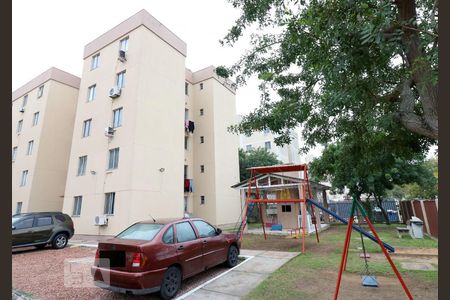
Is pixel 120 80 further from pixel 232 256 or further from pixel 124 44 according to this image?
pixel 232 256

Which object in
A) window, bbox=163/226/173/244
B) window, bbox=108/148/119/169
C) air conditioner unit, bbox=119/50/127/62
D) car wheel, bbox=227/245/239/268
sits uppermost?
air conditioner unit, bbox=119/50/127/62

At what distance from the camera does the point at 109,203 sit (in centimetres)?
1529

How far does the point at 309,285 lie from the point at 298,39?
18.2ft

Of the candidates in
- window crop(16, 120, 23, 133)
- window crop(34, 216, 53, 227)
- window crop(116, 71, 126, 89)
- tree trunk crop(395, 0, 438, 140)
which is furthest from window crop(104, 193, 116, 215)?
window crop(16, 120, 23, 133)

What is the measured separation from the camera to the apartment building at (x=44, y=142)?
2072 cm

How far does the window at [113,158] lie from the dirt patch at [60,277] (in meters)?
6.04

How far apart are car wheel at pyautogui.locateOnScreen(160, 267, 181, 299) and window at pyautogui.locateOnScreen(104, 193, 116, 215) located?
10.8 meters

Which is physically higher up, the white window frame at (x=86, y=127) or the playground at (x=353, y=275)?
the white window frame at (x=86, y=127)

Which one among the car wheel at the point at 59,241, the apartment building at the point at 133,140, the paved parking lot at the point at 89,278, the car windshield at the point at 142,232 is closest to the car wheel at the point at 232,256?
the paved parking lot at the point at 89,278

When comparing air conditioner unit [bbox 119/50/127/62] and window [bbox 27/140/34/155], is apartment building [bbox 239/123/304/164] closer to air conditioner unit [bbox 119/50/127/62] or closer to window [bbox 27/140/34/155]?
air conditioner unit [bbox 119/50/127/62]

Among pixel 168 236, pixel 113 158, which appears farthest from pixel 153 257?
pixel 113 158

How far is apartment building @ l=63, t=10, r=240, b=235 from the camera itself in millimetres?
15109

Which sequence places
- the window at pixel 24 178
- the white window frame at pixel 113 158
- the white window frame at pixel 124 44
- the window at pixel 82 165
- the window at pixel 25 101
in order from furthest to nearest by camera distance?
the window at pixel 25 101, the window at pixel 24 178, the white window frame at pixel 124 44, the window at pixel 82 165, the white window frame at pixel 113 158

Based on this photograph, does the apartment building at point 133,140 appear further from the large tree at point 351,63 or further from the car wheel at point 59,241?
the large tree at point 351,63
